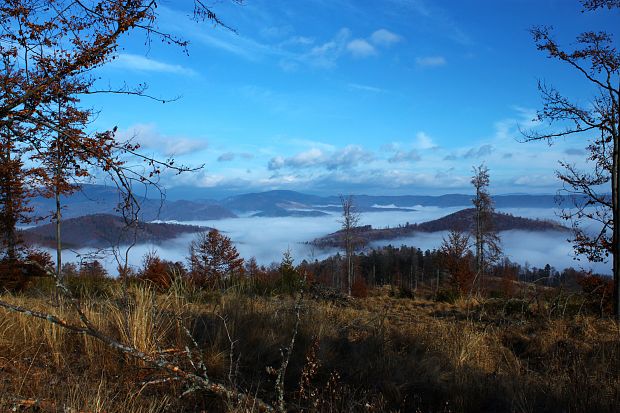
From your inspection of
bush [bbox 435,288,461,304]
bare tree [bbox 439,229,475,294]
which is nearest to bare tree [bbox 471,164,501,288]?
bare tree [bbox 439,229,475,294]

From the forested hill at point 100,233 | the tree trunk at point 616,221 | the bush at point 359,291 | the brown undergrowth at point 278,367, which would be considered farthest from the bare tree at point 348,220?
the brown undergrowth at point 278,367

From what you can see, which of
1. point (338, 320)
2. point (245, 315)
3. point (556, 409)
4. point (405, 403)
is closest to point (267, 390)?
point (405, 403)

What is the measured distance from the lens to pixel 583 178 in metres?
10.7

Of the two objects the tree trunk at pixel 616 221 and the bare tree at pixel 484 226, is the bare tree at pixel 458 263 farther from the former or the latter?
the tree trunk at pixel 616 221

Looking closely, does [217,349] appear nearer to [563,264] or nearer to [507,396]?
[507,396]

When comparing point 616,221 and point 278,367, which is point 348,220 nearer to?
point 616,221

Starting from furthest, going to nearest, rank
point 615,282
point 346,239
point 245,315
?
point 346,239, point 615,282, point 245,315

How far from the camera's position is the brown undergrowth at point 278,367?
304 centimetres

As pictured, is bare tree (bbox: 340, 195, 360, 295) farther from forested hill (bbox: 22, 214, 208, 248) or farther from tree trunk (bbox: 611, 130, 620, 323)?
tree trunk (bbox: 611, 130, 620, 323)

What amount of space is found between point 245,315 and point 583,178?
9.20m

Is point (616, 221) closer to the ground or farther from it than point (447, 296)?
farther from it

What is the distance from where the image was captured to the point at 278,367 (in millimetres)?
4137

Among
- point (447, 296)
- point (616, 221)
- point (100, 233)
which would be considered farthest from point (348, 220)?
point (100, 233)

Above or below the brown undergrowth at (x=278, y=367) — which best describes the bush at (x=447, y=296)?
below
